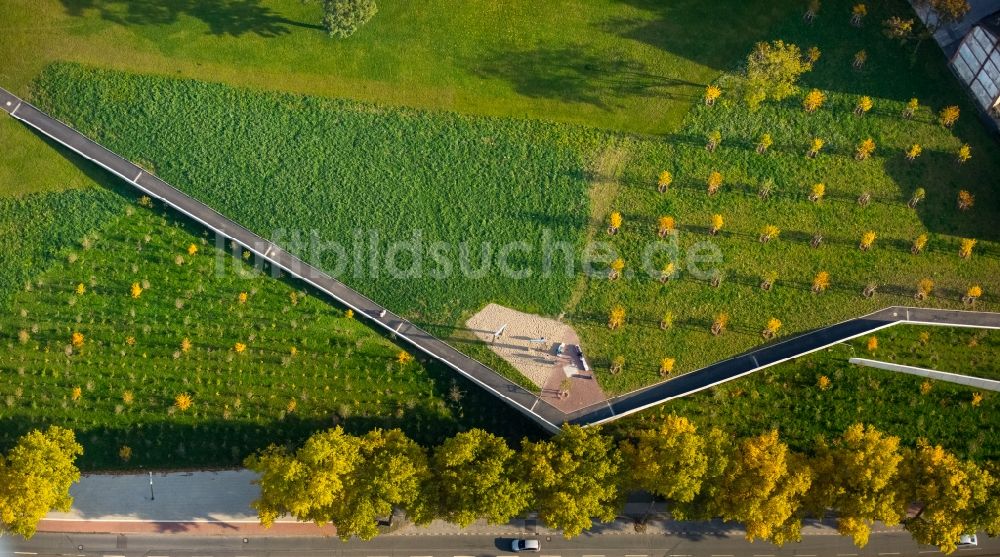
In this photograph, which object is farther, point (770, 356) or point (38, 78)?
point (38, 78)

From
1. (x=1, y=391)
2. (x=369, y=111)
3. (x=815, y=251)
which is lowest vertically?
(x=1, y=391)

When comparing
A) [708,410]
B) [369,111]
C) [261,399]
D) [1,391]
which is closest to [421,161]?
[369,111]

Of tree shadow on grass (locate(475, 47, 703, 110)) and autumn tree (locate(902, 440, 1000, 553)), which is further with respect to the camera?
tree shadow on grass (locate(475, 47, 703, 110))

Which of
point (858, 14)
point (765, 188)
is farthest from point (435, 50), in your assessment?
point (858, 14)

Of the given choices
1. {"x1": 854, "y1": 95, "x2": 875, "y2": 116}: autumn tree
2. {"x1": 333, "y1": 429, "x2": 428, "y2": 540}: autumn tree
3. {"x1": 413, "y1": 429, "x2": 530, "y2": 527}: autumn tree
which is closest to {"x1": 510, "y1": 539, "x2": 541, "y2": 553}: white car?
{"x1": 413, "y1": 429, "x2": 530, "y2": 527}: autumn tree

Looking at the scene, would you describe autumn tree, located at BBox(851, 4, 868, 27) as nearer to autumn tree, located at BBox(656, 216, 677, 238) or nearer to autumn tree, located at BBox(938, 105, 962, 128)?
autumn tree, located at BBox(938, 105, 962, 128)

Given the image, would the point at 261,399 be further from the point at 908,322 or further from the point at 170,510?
the point at 908,322

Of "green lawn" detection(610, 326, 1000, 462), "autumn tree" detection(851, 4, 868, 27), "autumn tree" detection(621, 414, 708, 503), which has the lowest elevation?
"autumn tree" detection(621, 414, 708, 503)
